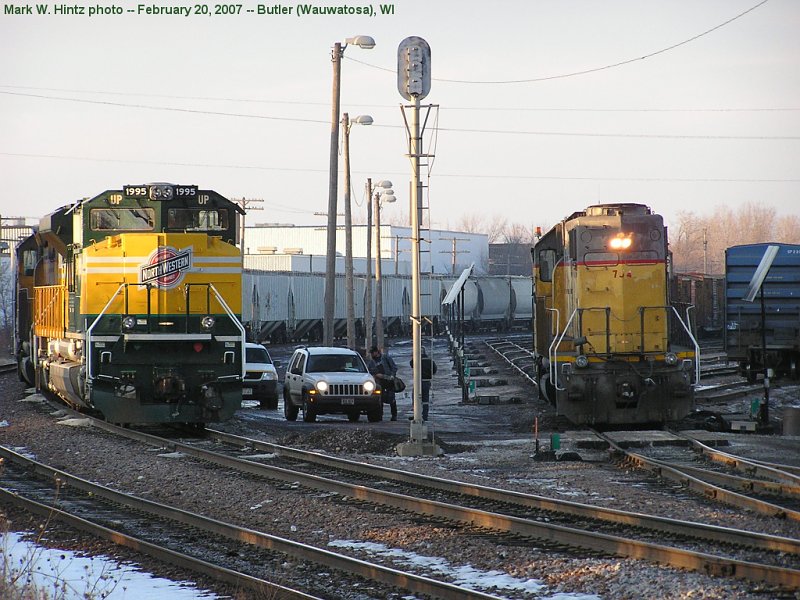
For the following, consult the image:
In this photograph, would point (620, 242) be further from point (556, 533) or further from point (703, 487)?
point (556, 533)

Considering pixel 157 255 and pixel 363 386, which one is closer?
pixel 157 255

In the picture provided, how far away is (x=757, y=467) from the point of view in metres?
13.8

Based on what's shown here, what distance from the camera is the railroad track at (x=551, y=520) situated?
8.66 meters

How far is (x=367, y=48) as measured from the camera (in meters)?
25.2

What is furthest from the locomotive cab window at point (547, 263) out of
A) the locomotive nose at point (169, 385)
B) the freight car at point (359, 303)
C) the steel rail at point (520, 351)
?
the freight car at point (359, 303)

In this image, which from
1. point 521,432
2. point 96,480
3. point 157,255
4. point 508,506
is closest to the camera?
point 508,506

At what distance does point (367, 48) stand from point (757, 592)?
19364 mm

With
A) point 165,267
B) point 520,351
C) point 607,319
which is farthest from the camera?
point 520,351

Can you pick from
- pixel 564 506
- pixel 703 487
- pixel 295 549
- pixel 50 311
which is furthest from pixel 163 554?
pixel 50 311

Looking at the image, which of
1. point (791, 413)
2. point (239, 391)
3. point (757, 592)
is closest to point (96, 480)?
point (239, 391)

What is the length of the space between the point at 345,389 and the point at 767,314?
47.2ft

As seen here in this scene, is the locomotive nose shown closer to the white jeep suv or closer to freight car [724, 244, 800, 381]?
the white jeep suv

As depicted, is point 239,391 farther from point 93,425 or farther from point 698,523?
point 698,523

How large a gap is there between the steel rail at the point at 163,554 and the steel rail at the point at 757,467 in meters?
6.61
